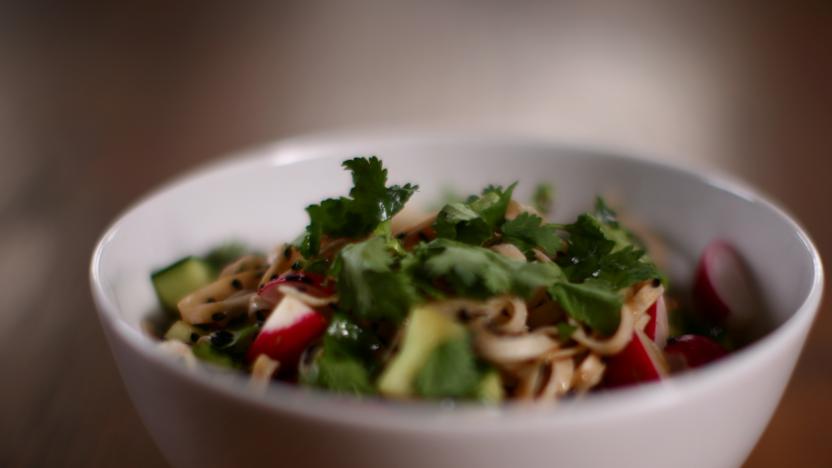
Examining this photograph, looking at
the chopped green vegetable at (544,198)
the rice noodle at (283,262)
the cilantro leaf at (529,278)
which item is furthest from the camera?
the chopped green vegetable at (544,198)

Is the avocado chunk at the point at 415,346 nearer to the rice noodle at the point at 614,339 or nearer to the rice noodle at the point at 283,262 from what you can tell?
the rice noodle at the point at 614,339

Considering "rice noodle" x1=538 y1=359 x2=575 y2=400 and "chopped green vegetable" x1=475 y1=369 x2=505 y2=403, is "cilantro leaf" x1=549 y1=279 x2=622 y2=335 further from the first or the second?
"chopped green vegetable" x1=475 y1=369 x2=505 y2=403

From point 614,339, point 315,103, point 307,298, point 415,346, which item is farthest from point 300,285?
point 315,103

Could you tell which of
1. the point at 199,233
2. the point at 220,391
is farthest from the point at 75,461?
the point at 220,391

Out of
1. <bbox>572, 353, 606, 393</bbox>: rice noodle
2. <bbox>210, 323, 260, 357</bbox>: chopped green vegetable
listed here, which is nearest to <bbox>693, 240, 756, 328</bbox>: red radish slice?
<bbox>572, 353, 606, 393</bbox>: rice noodle

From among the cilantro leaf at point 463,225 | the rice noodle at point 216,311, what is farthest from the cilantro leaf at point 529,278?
the rice noodle at point 216,311

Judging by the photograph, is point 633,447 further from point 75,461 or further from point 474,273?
point 75,461

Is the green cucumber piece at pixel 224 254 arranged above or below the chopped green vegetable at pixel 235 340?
below
